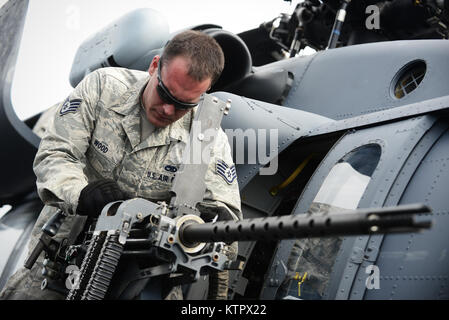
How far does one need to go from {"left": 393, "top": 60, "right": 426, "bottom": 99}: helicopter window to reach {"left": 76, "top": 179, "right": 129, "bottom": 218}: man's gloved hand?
292cm

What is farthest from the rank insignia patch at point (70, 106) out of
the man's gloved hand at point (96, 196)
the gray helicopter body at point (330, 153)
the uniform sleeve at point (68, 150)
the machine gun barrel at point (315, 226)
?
the gray helicopter body at point (330, 153)

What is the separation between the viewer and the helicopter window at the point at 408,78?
14.8 ft

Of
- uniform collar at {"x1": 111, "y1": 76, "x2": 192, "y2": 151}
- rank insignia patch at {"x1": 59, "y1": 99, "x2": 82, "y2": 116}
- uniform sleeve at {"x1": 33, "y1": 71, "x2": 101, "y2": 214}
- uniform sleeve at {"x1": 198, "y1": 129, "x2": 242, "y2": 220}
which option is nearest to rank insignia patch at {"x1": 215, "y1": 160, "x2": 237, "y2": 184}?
uniform sleeve at {"x1": 198, "y1": 129, "x2": 242, "y2": 220}

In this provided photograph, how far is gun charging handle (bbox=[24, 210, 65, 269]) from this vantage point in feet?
9.00

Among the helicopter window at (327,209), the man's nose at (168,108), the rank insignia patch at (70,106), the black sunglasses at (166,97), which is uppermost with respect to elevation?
the black sunglasses at (166,97)

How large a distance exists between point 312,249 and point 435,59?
6.78ft

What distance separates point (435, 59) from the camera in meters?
4.36

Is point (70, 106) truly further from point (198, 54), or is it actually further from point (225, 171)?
point (225, 171)

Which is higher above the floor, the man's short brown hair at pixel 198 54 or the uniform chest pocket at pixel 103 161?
the man's short brown hair at pixel 198 54

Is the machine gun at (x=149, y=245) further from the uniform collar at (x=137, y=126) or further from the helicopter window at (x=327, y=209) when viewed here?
the helicopter window at (x=327, y=209)

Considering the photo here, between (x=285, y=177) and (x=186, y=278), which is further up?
(x=186, y=278)
